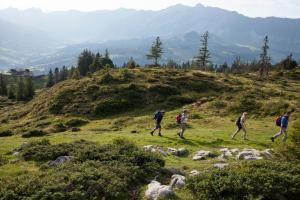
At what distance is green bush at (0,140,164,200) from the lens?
49.2ft

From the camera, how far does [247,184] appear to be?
49.8ft

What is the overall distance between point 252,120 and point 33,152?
28498mm

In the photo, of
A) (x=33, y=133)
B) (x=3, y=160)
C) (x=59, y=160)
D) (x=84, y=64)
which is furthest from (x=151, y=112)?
(x=84, y=64)

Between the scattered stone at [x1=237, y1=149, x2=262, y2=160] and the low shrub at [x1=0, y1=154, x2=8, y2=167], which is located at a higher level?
the scattered stone at [x1=237, y1=149, x2=262, y2=160]

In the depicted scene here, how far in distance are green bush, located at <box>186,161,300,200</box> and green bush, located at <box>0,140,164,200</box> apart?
10.7 feet

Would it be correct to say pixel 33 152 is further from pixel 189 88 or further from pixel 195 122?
pixel 189 88

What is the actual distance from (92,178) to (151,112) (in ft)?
111

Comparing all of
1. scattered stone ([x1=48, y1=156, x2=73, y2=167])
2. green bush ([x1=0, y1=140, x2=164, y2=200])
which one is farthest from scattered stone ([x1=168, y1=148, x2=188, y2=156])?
scattered stone ([x1=48, y1=156, x2=73, y2=167])

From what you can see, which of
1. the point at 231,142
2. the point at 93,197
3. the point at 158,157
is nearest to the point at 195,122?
the point at 231,142

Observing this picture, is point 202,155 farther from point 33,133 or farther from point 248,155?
point 33,133

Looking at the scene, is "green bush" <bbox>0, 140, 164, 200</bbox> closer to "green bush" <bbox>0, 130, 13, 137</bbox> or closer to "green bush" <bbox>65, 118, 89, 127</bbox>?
"green bush" <bbox>65, 118, 89, 127</bbox>

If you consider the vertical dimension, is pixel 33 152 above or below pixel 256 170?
below

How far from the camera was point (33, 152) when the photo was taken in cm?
2373

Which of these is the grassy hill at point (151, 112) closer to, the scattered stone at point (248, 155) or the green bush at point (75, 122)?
the green bush at point (75, 122)
